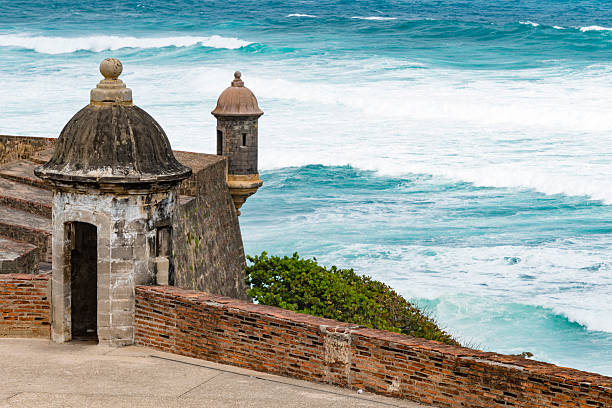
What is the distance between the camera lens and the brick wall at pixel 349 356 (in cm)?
888

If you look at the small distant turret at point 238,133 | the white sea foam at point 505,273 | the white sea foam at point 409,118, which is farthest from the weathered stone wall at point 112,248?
the white sea foam at point 409,118

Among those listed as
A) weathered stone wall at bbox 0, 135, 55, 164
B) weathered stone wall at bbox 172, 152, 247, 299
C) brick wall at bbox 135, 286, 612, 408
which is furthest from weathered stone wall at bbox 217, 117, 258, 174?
brick wall at bbox 135, 286, 612, 408

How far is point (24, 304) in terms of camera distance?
11.7 metres

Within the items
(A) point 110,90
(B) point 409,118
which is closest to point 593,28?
(B) point 409,118

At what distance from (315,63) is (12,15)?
43.4m

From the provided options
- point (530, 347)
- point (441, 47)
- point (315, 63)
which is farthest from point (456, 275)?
point (441, 47)

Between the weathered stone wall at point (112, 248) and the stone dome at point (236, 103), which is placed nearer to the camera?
the weathered stone wall at point (112, 248)

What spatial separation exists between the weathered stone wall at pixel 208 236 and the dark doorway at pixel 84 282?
4.09 meters

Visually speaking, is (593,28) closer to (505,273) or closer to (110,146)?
(505,273)

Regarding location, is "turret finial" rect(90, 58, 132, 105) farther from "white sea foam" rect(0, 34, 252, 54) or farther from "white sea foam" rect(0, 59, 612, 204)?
"white sea foam" rect(0, 34, 252, 54)

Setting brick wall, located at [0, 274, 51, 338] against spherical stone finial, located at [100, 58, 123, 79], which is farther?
brick wall, located at [0, 274, 51, 338]

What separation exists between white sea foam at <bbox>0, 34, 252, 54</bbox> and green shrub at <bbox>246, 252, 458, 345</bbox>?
66.1 meters

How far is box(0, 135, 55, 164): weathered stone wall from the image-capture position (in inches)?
864

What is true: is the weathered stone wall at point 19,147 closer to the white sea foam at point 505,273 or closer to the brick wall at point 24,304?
the brick wall at point 24,304
